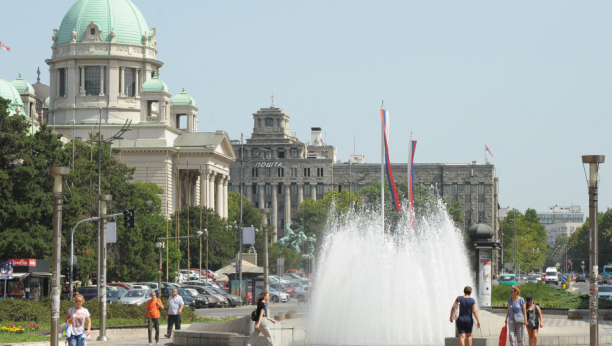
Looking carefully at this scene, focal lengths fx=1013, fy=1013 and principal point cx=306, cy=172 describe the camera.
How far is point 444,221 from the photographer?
32688 millimetres

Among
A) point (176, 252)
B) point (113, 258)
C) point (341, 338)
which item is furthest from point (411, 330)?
point (176, 252)

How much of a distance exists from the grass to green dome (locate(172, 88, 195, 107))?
3336 inches

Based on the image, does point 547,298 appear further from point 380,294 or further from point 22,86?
point 22,86

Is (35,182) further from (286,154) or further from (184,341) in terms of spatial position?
(286,154)

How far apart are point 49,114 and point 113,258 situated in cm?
5448

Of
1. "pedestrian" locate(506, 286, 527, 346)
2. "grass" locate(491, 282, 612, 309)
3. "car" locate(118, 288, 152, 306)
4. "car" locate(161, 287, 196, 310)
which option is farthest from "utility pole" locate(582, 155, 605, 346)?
"car" locate(161, 287, 196, 310)

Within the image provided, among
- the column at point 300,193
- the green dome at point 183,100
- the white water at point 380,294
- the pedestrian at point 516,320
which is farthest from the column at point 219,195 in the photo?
the pedestrian at point 516,320

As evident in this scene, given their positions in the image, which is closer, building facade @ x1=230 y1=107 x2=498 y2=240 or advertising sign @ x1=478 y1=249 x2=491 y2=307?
advertising sign @ x1=478 y1=249 x2=491 y2=307

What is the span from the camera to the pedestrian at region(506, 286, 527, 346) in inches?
814

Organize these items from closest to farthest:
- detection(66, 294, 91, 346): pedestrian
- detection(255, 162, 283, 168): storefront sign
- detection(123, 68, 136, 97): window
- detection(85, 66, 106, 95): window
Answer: detection(66, 294, 91, 346): pedestrian
detection(85, 66, 106, 95): window
detection(123, 68, 136, 97): window
detection(255, 162, 283, 168): storefront sign

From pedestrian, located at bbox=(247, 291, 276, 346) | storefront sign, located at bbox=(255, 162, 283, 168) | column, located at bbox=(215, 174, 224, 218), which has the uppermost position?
storefront sign, located at bbox=(255, 162, 283, 168)

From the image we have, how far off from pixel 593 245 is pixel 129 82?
100788mm

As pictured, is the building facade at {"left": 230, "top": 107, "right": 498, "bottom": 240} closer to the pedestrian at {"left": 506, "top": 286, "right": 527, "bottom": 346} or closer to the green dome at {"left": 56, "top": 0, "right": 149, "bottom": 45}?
the green dome at {"left": 56, "top": 0, "right": 149, "bottom": 45}

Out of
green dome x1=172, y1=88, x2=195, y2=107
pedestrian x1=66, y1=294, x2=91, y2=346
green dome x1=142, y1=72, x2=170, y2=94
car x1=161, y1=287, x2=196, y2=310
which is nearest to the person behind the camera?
pedestrian x1=66, y1=294, x2=91, y2=346
